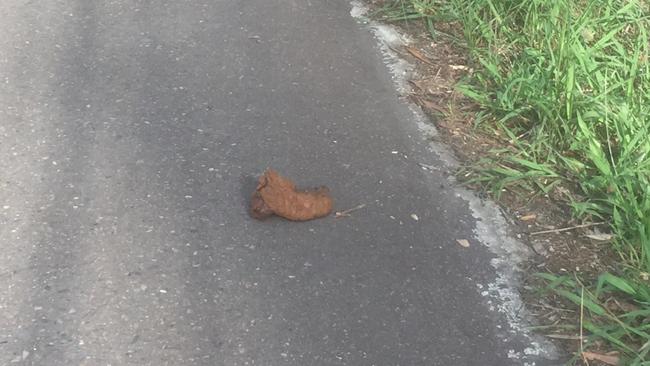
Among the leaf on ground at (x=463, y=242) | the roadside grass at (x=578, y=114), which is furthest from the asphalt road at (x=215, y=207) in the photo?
the roadside grass at (x=578, y=114)

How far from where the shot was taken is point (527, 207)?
3479mm

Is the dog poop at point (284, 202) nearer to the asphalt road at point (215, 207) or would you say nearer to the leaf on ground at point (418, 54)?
the asphalt road at point (215, 207)

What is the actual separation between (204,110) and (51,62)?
2.84 ft

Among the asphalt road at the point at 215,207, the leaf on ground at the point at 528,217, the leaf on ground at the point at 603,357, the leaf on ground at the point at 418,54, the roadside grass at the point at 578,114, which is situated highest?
the roadside grass at the point at 578,114

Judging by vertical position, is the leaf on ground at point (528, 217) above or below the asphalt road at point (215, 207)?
above

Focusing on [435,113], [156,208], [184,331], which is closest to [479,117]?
[435,113]

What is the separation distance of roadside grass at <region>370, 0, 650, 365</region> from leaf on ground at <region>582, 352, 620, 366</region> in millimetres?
27

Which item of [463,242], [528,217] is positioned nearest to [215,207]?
[463,242]

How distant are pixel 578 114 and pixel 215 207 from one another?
5.11 feet

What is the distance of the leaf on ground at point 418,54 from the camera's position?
4383 millimetres

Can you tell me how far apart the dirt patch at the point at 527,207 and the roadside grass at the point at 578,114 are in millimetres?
39

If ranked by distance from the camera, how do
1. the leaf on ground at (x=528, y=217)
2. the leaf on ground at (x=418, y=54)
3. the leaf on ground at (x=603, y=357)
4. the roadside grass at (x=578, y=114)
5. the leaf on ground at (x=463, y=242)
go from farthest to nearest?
the leaf on ground at (x=418, y=54)
the leaf on ground at (x=528, y=217)
the leaf on ground at (x=463, y=242)
the roadside grass at (x=578, y=114)
the leaf on ground at (x=603, y=357)

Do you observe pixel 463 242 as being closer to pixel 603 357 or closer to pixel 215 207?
pixel 603 357

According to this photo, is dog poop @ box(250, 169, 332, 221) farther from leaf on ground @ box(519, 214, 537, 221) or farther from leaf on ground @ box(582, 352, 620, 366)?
leaf on ground @ box(582, 352, 620, 366)
